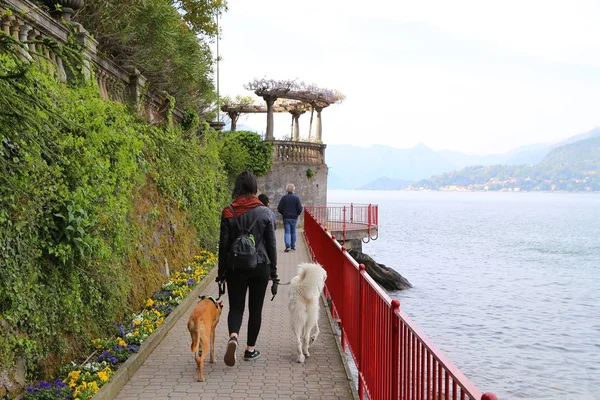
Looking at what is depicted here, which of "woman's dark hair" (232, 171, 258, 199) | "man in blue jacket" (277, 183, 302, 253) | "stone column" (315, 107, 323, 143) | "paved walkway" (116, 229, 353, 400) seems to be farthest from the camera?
"stone column" (315, 107, 323, 143)

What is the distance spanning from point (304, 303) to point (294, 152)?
2381 centimetres

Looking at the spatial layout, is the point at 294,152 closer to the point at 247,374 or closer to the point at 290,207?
the point at 290,207

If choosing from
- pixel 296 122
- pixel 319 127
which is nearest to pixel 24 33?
pixel 319 127

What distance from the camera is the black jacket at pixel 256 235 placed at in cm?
683

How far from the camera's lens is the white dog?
7.19 m

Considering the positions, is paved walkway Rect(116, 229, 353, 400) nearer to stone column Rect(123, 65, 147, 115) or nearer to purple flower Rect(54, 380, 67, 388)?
purple flower Rect(54, 380, 67, 388)

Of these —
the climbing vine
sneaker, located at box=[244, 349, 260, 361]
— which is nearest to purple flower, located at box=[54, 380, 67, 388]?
the climbing vine

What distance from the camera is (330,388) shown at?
626 centimetres

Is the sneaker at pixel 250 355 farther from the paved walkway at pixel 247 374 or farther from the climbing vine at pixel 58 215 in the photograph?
the climbing vine at pixel 58 215

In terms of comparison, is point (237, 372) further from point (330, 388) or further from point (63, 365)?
point (63, 365)

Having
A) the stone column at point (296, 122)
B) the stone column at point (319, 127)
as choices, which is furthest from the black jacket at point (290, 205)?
the stone column at point (296, 122)

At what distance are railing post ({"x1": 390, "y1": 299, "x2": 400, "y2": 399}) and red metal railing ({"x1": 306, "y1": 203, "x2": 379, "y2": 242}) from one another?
76.0 feet

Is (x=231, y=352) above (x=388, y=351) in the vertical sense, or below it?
below

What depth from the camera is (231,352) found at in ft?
22.1
